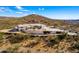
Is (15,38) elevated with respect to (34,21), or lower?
lower

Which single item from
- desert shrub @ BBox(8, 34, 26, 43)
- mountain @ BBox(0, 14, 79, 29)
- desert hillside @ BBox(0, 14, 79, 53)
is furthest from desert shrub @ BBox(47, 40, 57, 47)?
desert shrub @ BBox(8, 34, 26, 43)

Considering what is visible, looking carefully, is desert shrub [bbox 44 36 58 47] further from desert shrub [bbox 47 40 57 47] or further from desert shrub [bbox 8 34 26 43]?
desert shrub [bbox 8 34 26 43]

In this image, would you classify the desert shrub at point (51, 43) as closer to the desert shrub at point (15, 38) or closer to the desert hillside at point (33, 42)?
the desert hillside at point (33, 42)

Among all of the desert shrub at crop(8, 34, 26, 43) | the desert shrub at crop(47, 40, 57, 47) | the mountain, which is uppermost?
the mountain

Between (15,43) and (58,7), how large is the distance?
2.25 feet

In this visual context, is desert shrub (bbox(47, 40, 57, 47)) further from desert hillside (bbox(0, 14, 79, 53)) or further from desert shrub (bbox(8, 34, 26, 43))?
desert shrub (bbox(8, 34, 26, 43))

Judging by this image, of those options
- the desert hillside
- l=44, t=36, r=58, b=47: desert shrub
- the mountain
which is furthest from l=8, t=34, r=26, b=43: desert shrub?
l=44, t=36, r=58, b=47: desert shrub

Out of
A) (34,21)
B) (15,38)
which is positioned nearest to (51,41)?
(34,21)

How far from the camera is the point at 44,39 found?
75.0 inches

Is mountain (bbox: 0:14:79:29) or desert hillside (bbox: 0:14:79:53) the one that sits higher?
mountain (bbox: 0:14:79:29)

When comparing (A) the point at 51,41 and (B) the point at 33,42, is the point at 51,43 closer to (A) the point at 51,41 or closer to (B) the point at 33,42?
(A) the point at 51,41

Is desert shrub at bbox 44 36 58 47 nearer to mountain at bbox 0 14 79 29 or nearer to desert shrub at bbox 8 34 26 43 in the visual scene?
mountain at bbox 0 14 79 29

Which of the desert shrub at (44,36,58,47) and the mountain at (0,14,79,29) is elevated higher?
the mountain at (0,14,79,29)
